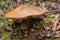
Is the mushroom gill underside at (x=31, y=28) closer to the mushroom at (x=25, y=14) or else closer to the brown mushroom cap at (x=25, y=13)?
the mushroom at (x=25, y=14)

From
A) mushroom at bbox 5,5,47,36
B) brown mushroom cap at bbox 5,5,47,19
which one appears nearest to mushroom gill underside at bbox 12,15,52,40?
mushroom at bbox 5,5,47,36

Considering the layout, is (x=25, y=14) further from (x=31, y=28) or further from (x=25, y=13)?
(x=31, y=28)

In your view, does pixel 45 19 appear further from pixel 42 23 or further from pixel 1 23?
pixel 1 23

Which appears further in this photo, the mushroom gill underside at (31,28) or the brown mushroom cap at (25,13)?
the mushroom gill underside at (31,28)

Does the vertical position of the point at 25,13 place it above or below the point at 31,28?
above

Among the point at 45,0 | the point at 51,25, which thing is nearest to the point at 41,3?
the point at 45,0

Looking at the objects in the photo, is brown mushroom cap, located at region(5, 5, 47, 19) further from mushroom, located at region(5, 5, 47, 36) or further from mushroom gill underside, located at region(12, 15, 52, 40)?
mushroom gill underside, located at region(12, 15, 52, 40)

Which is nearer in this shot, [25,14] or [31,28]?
[25,14]

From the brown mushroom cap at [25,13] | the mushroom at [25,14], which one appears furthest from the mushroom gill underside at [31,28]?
the brown mushroom cap at [25,13]

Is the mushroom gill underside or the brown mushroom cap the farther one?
the mushroom gill underside

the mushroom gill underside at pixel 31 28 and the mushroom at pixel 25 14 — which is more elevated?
the mushroom at pixel 25 14

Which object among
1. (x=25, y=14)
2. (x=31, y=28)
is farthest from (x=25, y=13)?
(x=31, y=28)

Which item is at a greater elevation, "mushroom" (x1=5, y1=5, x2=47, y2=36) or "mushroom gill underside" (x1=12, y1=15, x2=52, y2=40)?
"mushroom" (x1=5, y1=5, x2=47, y2=36)

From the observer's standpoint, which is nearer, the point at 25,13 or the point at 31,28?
the point at 25,13
